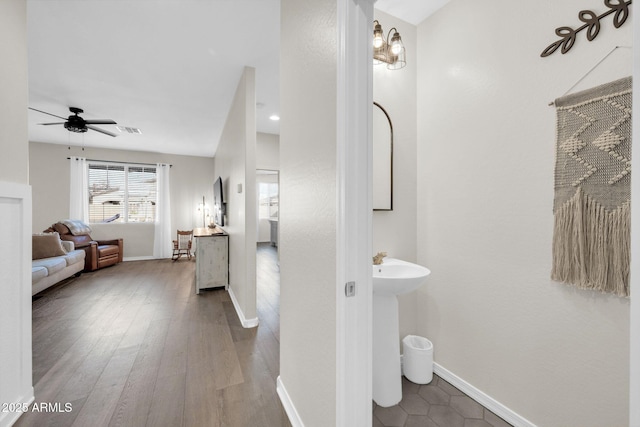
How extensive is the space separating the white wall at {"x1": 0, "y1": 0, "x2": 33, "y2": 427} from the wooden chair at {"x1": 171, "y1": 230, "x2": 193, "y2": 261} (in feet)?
15.4

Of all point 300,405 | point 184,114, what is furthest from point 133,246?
point 300,405

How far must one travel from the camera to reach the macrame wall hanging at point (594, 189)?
1.16m

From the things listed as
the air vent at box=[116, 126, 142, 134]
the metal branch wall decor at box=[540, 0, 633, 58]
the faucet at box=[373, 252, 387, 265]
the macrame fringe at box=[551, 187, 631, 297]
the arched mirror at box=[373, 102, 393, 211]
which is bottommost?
the faucet at box=[373, 252, 387, 265]

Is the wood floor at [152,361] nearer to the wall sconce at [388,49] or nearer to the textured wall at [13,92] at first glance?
the textured wall at [13,92]

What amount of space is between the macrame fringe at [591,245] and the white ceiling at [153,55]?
5.30ft

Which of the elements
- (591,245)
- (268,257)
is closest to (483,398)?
(591,245)

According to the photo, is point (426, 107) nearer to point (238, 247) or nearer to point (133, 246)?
point (238, 247)

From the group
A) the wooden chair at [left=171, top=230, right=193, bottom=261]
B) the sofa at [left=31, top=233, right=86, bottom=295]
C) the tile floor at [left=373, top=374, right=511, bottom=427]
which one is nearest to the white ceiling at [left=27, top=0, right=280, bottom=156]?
the sofa at [left=31, top=233, right=86, bottom=295]

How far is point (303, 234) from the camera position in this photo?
1.43 m

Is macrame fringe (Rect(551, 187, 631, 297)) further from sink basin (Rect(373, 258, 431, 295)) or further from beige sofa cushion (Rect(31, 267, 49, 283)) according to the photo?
beige sofa cushion (Rect(31, 267, 49, 283))

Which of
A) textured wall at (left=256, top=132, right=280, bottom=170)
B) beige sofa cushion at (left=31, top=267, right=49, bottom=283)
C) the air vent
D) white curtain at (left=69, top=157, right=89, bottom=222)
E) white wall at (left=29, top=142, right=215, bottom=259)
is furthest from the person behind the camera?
white curtain at (left=69, top=157, right=89, bottom=222)

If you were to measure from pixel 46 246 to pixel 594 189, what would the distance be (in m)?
6.11

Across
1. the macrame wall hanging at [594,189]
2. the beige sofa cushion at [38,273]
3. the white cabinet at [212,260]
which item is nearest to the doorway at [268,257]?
the white cabinet at [212,260]

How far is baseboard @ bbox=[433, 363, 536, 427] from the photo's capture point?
1.52m
